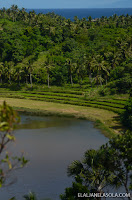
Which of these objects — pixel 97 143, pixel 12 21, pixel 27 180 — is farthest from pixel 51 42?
pixel 27 180

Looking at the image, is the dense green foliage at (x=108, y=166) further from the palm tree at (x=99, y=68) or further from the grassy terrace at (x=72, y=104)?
the palm tree at (x=99, y=68)

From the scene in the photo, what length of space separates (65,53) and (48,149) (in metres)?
74.1

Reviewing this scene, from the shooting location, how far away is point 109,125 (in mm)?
70188

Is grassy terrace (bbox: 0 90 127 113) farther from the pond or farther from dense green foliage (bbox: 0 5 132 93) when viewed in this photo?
the pond

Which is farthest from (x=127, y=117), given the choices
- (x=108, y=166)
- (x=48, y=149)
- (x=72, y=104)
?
(x=108, y=166)

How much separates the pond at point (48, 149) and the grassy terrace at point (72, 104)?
3.83 m

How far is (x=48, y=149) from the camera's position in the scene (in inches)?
2165

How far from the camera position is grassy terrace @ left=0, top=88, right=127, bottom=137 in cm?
7469

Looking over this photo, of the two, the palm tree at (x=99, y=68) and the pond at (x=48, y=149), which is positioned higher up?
the palm tree at (x=99, y=68)

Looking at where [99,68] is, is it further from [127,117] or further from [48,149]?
[48,149]

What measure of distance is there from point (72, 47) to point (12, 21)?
46.5m

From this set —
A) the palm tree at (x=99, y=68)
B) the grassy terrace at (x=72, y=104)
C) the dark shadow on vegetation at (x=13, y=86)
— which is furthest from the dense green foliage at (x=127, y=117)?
the dark shadow on vegetation at (x=13, y=86)

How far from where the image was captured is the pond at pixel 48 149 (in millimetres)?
41562

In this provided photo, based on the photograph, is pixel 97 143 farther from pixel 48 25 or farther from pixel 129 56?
pixel 48 25
